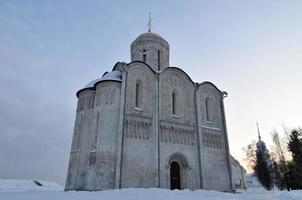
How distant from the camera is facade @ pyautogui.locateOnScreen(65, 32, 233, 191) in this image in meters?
14.2

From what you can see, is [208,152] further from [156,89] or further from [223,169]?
[156,89]

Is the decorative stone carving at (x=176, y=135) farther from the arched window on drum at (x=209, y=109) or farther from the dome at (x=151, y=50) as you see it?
the dome at (x=151, y=50)

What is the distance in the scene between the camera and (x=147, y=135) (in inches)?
613

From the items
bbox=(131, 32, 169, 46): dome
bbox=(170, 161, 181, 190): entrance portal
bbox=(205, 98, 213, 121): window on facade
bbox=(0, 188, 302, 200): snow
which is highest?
bbox=(131, 32, 169, 46): dome

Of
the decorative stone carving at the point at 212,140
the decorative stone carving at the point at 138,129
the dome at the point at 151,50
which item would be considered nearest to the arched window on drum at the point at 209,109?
the decorative stone carving at the point at 212,140

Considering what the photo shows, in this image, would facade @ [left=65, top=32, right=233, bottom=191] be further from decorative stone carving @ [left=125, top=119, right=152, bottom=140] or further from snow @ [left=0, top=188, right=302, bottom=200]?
snow @ [left=0, top=188, right=302, bottom=200]

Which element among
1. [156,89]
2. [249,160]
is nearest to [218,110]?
[156,89]

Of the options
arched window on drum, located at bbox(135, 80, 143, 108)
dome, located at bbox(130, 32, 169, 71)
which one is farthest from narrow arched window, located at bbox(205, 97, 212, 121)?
arched window on drum, located at bbox(135, 80, 143, 108)

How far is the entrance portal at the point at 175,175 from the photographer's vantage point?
16158mm

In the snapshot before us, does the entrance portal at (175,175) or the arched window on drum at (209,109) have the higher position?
the arched window on drum at (209,109)

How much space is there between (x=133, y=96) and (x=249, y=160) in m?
28.6

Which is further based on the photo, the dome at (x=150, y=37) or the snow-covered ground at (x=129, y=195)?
the dome at (x=150, y=37)

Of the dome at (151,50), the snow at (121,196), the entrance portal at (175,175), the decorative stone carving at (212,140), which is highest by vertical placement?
the dome at (151,50)

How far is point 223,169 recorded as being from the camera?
58.5 feet
